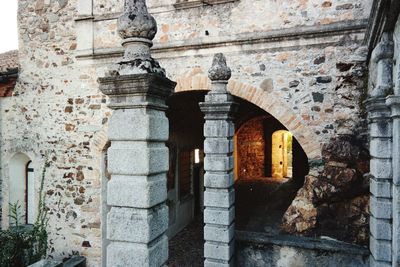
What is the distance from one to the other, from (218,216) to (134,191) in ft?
7.94

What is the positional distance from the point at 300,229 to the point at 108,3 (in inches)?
248

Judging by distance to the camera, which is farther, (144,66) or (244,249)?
(244,249)

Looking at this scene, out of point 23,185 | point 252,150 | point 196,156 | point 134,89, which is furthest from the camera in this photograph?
point 252,150

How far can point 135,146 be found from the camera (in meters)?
2.67

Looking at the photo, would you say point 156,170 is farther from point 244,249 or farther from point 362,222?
point 362,222

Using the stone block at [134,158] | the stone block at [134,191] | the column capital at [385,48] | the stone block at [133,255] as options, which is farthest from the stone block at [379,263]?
the stone block at [134,158]

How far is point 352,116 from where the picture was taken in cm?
546

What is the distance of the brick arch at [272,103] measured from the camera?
18.5 ft

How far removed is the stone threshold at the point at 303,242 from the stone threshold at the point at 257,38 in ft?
11.9

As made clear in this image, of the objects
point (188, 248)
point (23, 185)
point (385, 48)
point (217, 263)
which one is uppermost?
point (385, 48)

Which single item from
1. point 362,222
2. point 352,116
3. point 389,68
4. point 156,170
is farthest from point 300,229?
point 156,170

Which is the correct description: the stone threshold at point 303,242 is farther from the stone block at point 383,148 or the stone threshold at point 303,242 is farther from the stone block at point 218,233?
the stone block at point 383,148

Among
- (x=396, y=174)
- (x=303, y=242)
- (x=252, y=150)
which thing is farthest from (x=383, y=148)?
(x=252, y=150)

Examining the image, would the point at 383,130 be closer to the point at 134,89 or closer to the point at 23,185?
the point at 134,89
